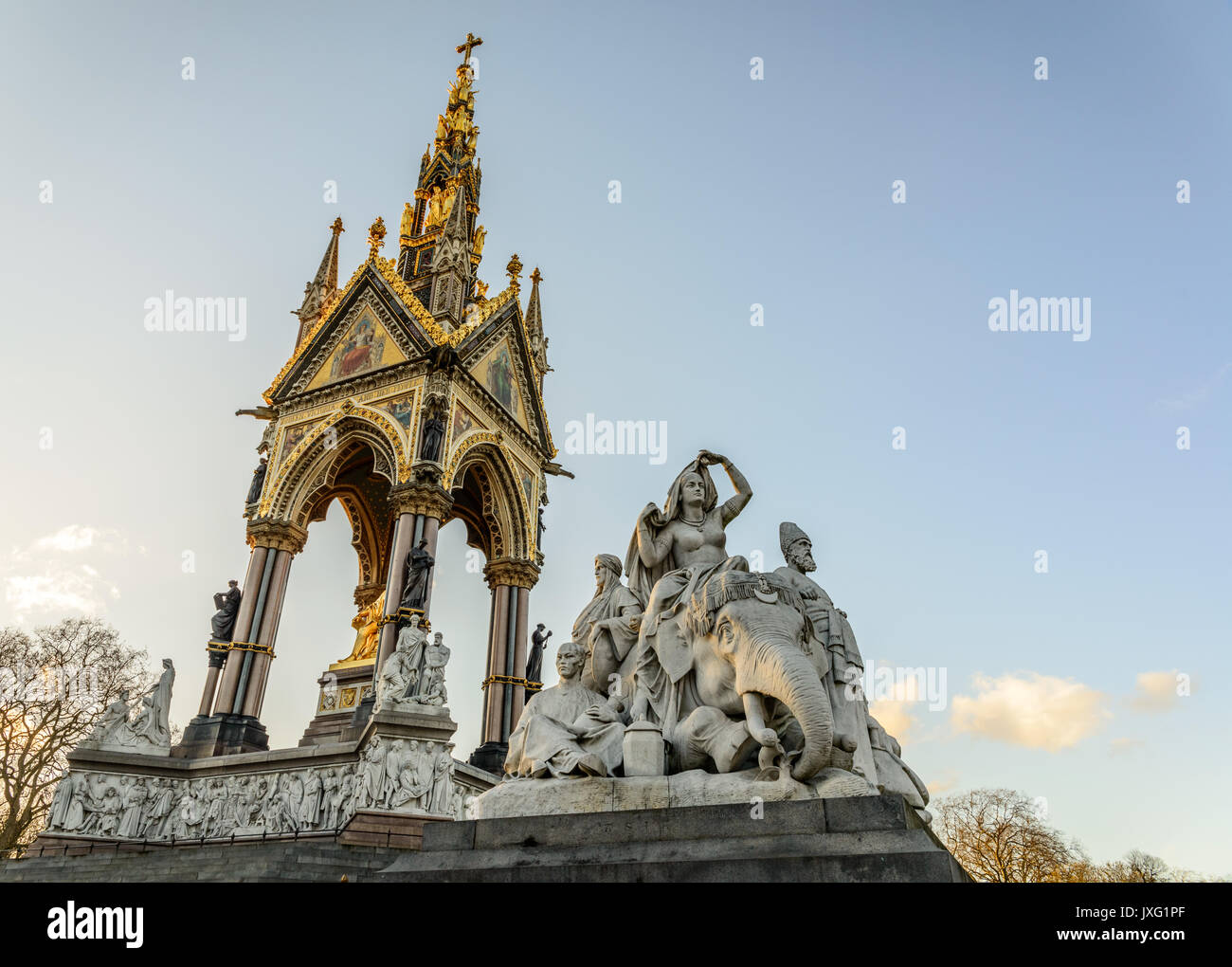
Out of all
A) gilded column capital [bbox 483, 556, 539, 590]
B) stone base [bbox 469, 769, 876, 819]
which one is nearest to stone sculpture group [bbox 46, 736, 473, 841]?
gilded column capital [bbox 483, 556, 539, 590]

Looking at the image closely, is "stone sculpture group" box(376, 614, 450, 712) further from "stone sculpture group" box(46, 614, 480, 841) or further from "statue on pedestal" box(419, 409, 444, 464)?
"statue on pedestal" box(419, 409, 444, 464)

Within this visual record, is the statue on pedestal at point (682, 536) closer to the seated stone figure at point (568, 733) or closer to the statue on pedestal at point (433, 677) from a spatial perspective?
the seated stone figure at point (568, 733)

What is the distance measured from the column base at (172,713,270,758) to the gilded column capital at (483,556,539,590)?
692cm

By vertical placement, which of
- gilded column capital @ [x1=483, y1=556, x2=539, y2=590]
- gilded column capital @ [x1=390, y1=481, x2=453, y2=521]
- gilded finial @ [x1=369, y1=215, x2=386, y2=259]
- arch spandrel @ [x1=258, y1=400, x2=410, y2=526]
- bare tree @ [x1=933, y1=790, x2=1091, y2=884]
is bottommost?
bare tree @ [x1=933, y1=790, x2=1091, y2=884]

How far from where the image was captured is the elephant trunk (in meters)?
3.61

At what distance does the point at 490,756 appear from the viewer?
1911 cm

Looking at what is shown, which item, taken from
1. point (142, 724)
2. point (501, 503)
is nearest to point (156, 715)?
point (142, 724)

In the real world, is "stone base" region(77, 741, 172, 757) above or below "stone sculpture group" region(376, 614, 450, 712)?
below

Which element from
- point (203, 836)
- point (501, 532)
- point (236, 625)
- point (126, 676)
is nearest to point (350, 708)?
point (236, 625)

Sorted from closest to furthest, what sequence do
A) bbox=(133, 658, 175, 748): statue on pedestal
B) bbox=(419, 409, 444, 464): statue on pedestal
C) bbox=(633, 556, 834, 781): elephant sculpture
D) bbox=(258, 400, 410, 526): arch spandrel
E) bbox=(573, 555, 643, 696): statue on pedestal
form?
bbox=(633, 556, 834, 781): elephant sculpture < bbox=(573, 555, 643, 696): statue on pedestal < bbox=(133, 658, 175, 748): statue on pedestal < bbox=(419, 409, 444, 464): statue on pedestal < bbox=(258, 400, 410, 526): arch spandrel

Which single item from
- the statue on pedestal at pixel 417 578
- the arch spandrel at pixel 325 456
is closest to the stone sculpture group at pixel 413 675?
the statue on pedestal at pixel 417 578

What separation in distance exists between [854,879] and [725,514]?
115 inches

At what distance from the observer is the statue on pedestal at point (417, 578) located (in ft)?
57.5

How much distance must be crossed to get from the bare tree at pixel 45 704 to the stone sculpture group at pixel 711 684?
23.1 metres
